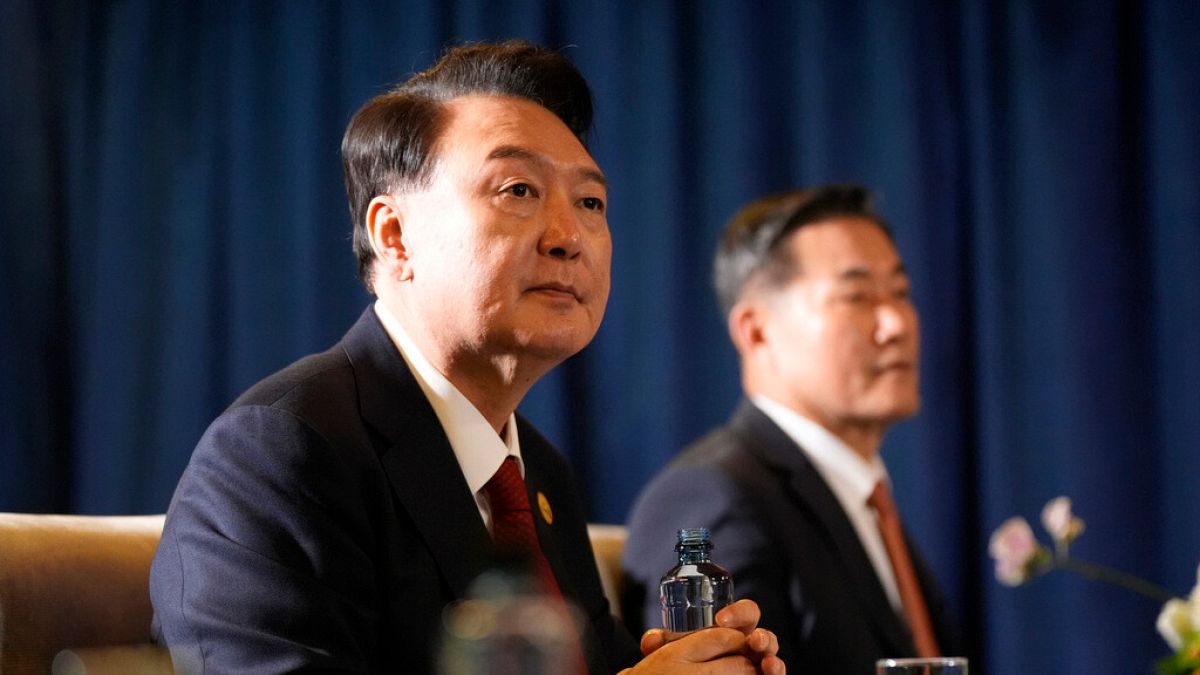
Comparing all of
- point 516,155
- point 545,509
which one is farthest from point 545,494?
point 516,155

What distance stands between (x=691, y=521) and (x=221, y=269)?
1.22 meters

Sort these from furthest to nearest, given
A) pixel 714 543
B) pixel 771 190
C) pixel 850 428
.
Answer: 1. pixel 771 190
2. pixel 850 428
3. pixel 714 543

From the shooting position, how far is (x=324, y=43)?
2.97 metres

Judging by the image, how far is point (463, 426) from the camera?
157cm

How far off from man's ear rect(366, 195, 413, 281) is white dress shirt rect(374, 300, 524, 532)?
Answer: 0.08 metres

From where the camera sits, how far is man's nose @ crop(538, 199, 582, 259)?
5.21 feet

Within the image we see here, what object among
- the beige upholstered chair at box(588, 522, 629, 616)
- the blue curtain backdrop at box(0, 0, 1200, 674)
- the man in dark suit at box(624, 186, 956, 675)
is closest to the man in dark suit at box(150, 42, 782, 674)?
the beige upholstered chair at box(588, 522, 629, 616)

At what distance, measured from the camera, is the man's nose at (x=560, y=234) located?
1.59m

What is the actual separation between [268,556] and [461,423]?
36 centimetres

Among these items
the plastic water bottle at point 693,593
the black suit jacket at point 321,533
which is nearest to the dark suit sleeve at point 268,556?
the black suit jacket at point 321,533

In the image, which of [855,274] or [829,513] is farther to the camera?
[855,274]

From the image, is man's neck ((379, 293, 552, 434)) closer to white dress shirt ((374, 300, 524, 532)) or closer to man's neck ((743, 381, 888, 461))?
white dress shirt ((374, 300, 524, 532))

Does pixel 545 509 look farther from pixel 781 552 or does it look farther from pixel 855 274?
pixel 855 274

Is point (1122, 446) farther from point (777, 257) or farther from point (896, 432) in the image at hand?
point (777, 257)
